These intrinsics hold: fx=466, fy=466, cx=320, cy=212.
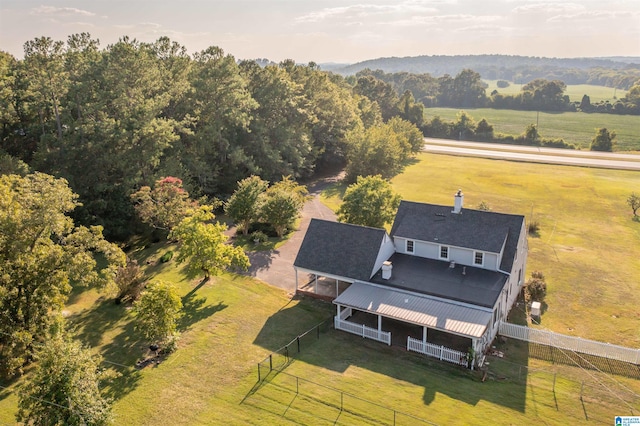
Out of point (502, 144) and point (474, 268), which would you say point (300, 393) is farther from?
point (502, 144)

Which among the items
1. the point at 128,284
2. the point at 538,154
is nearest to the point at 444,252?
the point at 128,284

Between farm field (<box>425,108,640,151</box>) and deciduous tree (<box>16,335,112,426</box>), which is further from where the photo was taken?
farm field (<box>425,108,640,151</box>)

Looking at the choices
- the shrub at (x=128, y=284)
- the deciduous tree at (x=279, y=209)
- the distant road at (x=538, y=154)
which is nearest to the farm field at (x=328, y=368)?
the shrub at (x=128, y=284)

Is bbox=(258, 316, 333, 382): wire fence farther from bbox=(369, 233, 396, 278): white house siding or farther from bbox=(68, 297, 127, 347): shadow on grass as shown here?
bbox=(68, 297, 127, 347): shadow on grass

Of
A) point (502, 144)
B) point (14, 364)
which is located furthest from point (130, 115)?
point (502, 144)

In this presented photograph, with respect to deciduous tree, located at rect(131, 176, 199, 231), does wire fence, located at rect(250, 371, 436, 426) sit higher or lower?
lower

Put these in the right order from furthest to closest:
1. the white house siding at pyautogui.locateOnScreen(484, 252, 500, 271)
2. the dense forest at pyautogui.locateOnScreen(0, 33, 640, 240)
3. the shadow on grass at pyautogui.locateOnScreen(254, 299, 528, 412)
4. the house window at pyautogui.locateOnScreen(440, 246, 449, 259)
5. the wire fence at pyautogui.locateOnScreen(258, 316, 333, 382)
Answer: the dense forest at pyautogui.locateOnScreen(0, 33, 640, 240) < the house window at pyautogui.locateOnScreen(440, 246, 449, 259) < the white house siding at pyautogui.locateOnScreen(484, 252, 500, 271) < the wire fence at pyautogui.locateOnScreen(258, 316, 333, 382) < the shadow on grass at pyautogui.locateOnScreen(254, 299, 528, 412)

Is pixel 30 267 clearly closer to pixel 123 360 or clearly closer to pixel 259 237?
pixel 123 360

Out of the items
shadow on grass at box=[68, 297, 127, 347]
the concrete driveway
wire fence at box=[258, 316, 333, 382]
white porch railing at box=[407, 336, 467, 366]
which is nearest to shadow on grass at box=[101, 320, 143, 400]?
shadow on grass at box=[68, 297, 127, 347]
